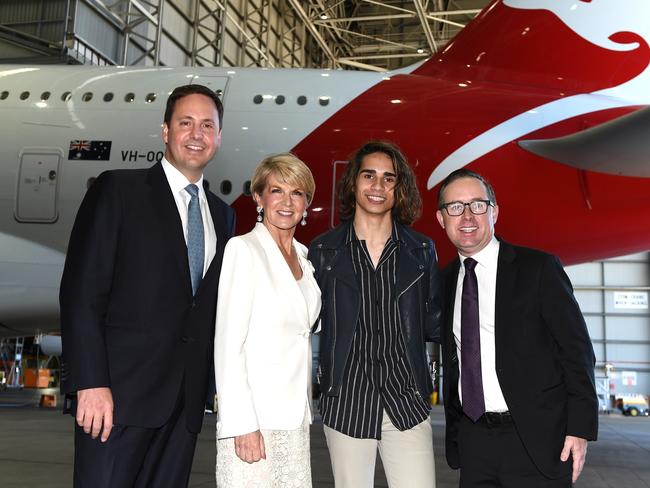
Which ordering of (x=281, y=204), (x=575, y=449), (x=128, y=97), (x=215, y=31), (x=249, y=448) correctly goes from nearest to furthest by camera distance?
(x=249, y=448) < (x=575, y=449) < (x=281, y=204) < (x=128, y=97) < (x=215, y=31)

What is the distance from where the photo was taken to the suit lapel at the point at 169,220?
2406mm

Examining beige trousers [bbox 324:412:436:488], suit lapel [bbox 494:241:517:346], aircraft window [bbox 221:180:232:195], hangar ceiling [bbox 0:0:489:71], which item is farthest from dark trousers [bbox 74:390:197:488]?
→ hangar ceiling [bbox 0:0:489:71]

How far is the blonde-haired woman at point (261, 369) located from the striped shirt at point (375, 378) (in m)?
0.19

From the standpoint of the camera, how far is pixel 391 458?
2.42 meters

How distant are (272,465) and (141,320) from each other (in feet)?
2.27

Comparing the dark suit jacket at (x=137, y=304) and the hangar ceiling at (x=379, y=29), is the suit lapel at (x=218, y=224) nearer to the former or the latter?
the dark suit jacket at (x=137, y=304)

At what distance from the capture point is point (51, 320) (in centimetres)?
796

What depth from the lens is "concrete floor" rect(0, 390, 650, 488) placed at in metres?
4.74

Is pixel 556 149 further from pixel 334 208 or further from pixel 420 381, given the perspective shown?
pixel 420 381

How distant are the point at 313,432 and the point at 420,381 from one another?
6.12 m

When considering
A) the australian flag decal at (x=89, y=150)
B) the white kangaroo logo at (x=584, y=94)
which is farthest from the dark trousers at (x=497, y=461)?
the australian flag decal at (x=89, y=150)

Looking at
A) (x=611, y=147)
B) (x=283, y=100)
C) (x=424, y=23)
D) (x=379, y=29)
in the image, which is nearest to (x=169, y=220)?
(x=611, y=147)

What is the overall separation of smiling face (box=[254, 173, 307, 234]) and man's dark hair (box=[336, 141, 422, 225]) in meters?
0.38

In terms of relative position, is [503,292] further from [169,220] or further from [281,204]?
[169,220]
